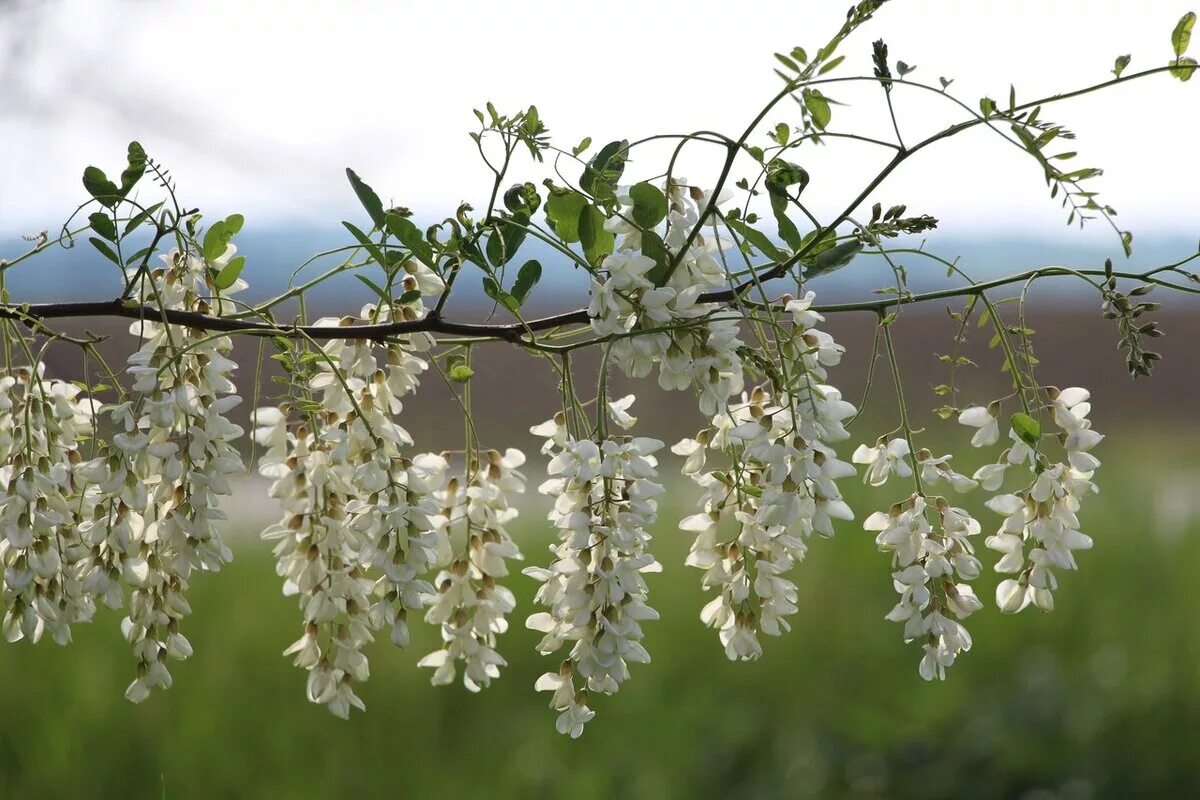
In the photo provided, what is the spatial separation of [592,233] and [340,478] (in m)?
0.18

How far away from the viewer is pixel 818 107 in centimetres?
44

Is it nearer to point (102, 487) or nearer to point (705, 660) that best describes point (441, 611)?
point (102, 487)

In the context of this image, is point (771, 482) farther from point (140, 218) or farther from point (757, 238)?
point (140, 218)

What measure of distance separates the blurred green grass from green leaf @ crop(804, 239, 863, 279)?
93 cm

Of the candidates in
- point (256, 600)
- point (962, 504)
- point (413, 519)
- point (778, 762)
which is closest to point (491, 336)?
point (413, 519)

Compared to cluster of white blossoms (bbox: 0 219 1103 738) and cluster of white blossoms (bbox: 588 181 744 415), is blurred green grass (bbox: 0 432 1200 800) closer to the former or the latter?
cluster of white blossoms (bbox: 0 219 1103 738)

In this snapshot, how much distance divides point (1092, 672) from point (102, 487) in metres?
1.36

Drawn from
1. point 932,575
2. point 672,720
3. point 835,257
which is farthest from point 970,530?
point 672,720

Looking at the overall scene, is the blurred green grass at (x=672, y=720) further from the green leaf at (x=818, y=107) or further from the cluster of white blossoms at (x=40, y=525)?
the green leaf at (x=818, y=107)

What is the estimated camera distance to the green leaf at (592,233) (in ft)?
1.46

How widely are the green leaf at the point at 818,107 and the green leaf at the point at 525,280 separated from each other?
0.45 feet

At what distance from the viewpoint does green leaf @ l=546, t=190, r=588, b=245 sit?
0.45 m

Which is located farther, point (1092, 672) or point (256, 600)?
point (256, 600)

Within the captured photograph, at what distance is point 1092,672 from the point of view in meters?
1.43
